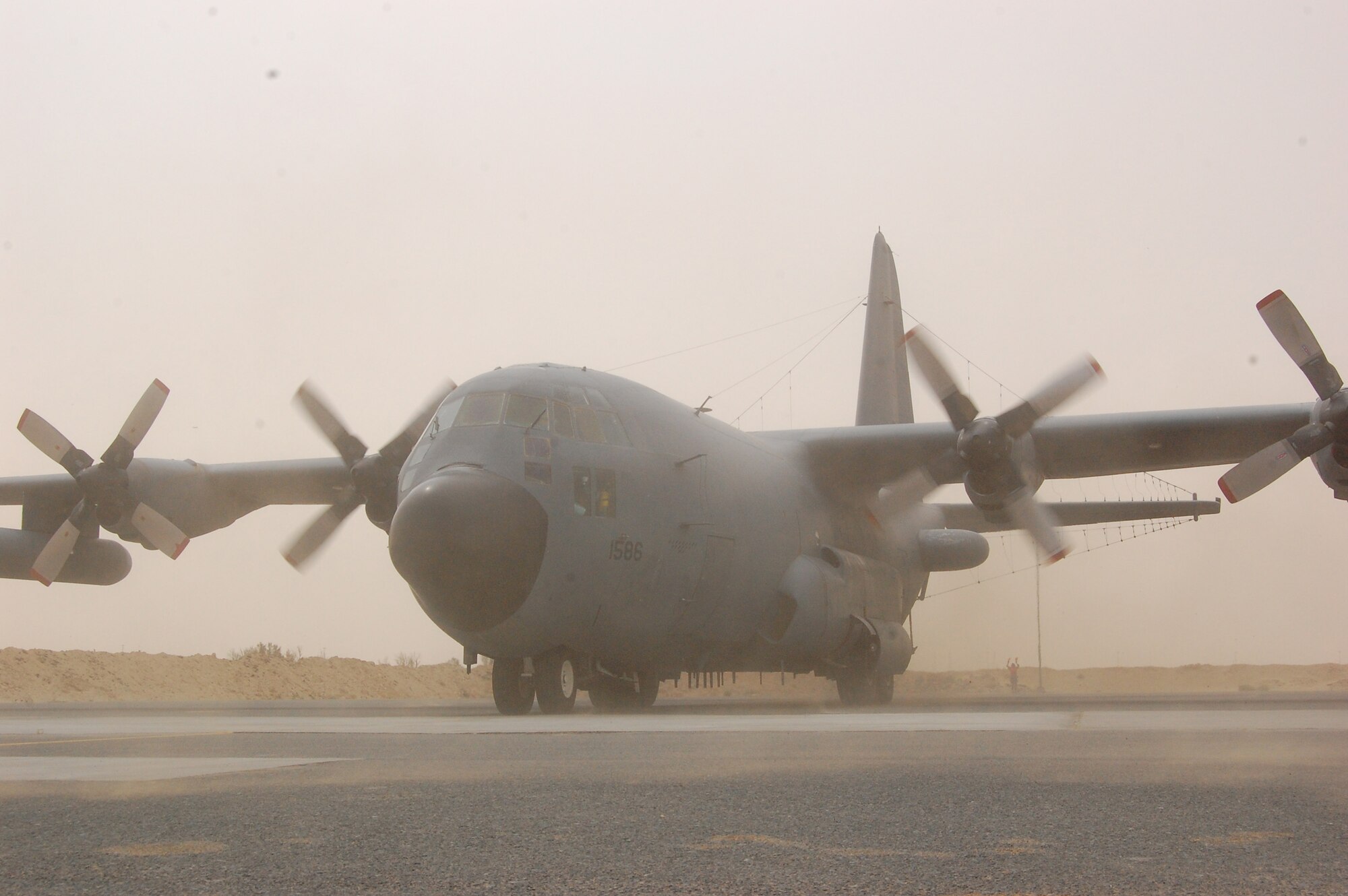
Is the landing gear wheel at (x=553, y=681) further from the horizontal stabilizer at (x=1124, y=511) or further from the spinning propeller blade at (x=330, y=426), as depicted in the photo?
the horizontal stabilizer at (x=1124, y=511)

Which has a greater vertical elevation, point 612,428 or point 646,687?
point 612,428

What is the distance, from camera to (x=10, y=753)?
934 cm

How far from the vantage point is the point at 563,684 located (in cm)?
1619

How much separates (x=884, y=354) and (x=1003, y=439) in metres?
10.7

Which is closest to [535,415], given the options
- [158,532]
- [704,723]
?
[704,723]

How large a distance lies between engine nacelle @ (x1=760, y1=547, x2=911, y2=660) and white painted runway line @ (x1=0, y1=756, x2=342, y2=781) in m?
11.9

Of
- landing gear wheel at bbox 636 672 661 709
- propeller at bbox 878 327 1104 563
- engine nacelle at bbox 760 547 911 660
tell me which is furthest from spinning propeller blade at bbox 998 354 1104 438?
landing gear wheel at bbox 636 672 661 709

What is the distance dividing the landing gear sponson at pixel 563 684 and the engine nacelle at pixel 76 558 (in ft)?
37.8

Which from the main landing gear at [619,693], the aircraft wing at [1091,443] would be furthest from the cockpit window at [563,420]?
the aircraft wing at [1091,443]

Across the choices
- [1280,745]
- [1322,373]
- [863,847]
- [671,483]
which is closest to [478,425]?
[671,483]

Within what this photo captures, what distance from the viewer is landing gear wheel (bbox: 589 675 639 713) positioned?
1772 centimetres

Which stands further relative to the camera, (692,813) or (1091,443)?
(1091,443)

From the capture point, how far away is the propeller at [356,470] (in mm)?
19375

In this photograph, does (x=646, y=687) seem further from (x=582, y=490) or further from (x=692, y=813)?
(x=692, y=813)
